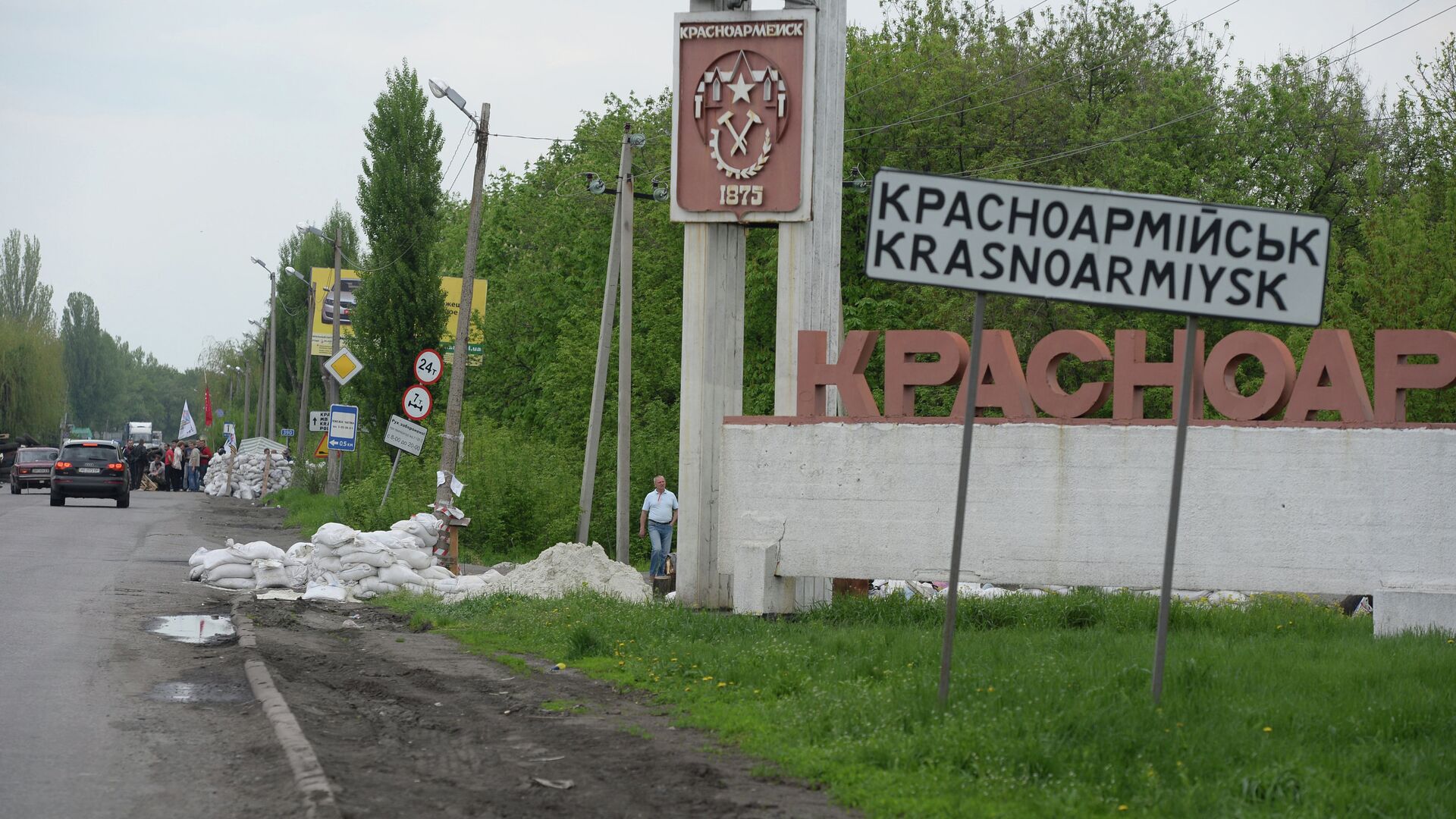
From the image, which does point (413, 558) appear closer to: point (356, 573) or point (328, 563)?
point (356, 573)

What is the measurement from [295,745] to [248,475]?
160 ft

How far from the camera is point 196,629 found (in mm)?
15062

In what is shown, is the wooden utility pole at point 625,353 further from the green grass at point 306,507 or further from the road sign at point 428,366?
the green grass at point 306,507

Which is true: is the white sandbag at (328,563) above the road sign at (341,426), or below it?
below

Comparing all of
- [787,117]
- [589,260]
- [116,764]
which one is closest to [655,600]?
[787,117]

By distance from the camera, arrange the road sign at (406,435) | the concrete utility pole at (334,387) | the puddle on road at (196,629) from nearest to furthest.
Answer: the puddle on road at (196,629)
the road sign at (406,435)
the concrete utility pole at (334,387)

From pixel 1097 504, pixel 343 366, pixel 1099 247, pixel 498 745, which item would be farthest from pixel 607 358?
pixel 1099 247

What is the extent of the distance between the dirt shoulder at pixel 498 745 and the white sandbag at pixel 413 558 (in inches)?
251

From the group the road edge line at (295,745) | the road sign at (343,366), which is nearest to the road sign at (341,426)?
the road sign at (343,366)

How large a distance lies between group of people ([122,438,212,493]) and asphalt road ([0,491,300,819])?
1597 inches

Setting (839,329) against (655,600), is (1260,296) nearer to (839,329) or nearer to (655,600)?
(839,329)

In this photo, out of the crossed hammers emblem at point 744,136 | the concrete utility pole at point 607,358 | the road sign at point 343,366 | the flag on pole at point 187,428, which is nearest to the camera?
the crossed hammers emblem at point 744,136

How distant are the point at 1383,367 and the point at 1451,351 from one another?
0.66 metres

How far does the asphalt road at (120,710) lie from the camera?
741 centimetres
